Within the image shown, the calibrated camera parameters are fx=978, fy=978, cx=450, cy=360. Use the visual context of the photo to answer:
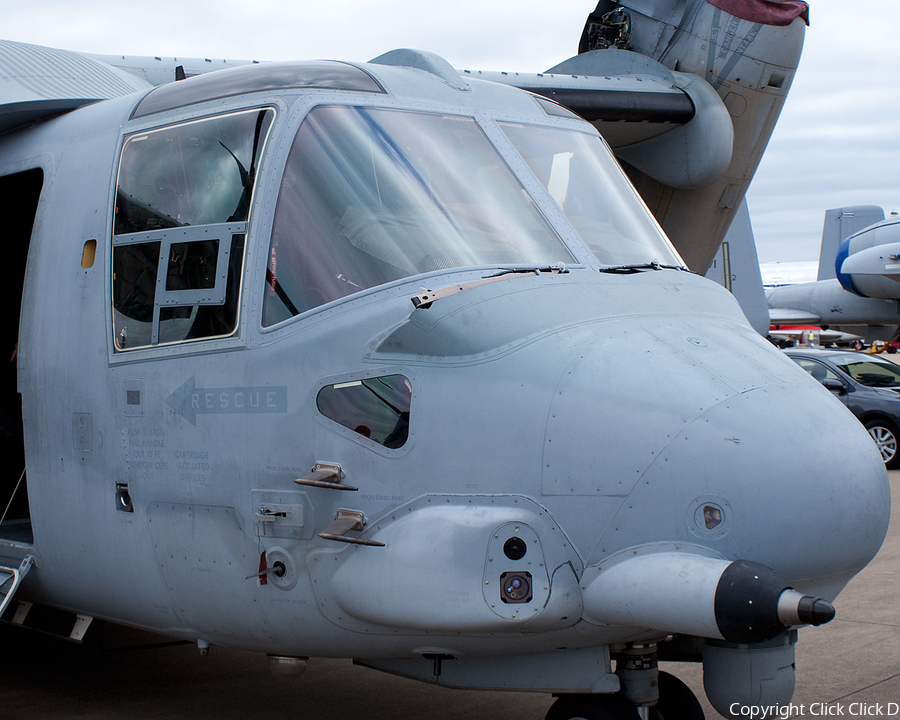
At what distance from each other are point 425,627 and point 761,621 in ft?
3.45

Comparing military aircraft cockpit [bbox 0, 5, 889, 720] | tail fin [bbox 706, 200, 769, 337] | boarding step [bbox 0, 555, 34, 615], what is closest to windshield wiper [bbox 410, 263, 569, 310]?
military aircraft cockpit [bbox 0, 5, 889, 720]

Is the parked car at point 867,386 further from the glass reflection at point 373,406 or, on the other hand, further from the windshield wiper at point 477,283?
the glass reflection at point 373,406

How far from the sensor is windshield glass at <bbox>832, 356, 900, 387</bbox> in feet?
47.7

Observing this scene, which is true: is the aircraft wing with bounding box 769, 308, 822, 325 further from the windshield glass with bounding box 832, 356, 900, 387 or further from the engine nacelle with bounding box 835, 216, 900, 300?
the windshield glass with bounding box 832, 356, 900, 387

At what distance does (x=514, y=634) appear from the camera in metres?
3.13

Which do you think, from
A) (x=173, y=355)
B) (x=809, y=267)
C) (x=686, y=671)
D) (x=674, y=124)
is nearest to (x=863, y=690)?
(x=686, y=671)

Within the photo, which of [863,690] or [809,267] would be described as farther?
[809,267]

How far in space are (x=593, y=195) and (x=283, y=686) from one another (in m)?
3.00

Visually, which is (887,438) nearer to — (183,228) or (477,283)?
(477,283)

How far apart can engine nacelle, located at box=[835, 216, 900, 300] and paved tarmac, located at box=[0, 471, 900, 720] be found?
90.1 ft

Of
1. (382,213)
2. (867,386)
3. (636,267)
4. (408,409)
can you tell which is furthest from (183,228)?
(867,386)

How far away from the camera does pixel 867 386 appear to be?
14312 mm

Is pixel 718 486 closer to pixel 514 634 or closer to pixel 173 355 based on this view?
pixel 514 634

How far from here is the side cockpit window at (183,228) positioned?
379 centimetres
